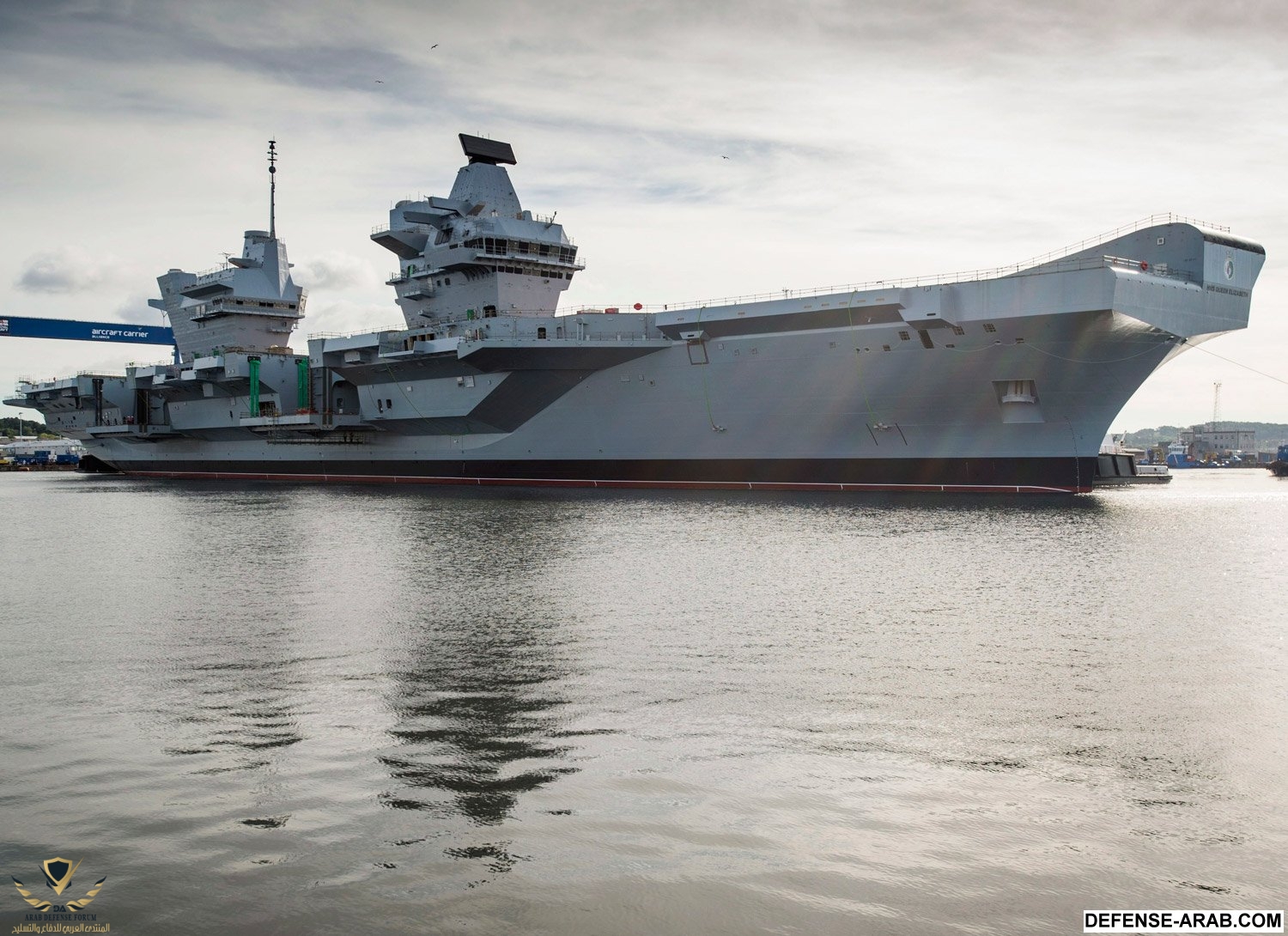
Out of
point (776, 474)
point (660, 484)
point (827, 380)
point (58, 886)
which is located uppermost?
point (827, 380)

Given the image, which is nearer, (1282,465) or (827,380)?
(827,380)

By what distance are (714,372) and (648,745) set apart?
2369 cm

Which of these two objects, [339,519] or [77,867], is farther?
[339,519]

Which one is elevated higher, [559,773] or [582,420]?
[582,420]

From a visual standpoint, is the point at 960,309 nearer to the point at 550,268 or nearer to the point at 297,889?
the point at 550,268

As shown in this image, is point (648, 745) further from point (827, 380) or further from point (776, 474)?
point (776, 474)

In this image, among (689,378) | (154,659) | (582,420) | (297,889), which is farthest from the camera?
(582,420)

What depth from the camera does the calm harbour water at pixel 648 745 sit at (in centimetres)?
446

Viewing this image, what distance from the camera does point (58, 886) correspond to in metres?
4.49

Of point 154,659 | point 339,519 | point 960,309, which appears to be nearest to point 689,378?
point 960,309

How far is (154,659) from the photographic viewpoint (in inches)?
360

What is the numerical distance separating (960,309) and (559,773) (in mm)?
22165

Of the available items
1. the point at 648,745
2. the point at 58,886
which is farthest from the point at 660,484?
the point at 58,886

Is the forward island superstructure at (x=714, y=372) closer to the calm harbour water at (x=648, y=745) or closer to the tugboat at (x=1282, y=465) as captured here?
the calm harbour water at (x=648, y=745)
